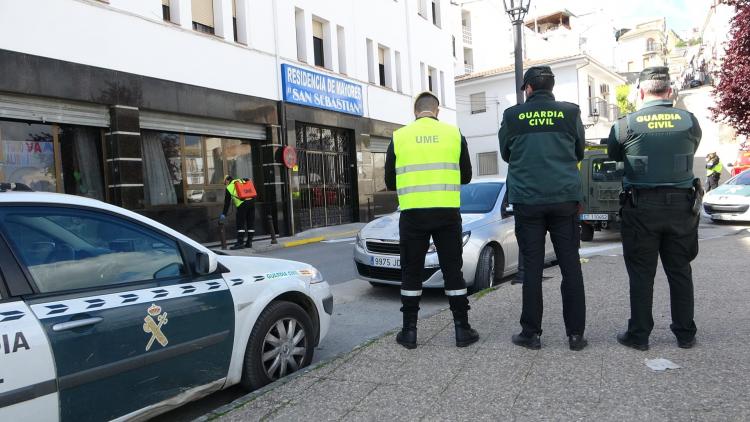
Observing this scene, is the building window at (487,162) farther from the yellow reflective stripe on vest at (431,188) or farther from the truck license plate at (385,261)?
the yellow reflective stripe on vest at (431,188)

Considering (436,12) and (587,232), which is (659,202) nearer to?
(587,232)

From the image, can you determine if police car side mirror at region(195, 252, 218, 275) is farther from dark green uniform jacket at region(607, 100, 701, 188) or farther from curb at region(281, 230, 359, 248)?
curb at region(281, 230, 359, 248)

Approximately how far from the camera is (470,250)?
6.37 metres

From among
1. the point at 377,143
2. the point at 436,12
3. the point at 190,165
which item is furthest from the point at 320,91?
the point at 436,12

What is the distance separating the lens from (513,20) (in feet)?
31.7

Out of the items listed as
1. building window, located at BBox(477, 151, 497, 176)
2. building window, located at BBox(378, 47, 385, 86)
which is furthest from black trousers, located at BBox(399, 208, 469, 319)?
building window, located at BBox(477, 151, 497, 176)

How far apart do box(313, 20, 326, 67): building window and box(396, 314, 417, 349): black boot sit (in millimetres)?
15477

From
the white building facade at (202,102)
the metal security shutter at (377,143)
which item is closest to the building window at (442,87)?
the white building facade at (202,102)

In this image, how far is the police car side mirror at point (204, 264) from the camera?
328 cm

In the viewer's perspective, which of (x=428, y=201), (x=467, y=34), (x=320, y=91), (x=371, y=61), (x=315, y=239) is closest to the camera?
(x=428, y=201)

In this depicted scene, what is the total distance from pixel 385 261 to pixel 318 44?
1373 cm

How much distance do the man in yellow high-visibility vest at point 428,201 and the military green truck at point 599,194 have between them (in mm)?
7774

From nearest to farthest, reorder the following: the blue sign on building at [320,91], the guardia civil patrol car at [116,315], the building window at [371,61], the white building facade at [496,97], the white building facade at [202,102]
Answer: the guardia civil patrol car at [116,315], the white building facade at [202,102], the blue sign on building at [320,91], the building window at [371,61], the white building facade at [496,97]

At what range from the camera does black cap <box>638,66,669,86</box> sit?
3.69m
